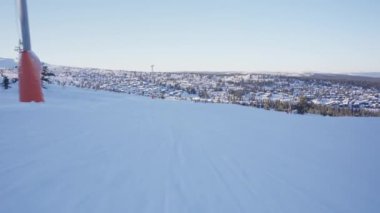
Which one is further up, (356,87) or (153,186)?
(153,186)

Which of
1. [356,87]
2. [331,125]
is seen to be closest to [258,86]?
[356,87]

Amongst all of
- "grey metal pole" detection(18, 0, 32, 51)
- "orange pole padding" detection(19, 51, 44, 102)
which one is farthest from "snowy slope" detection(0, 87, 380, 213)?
"grey metal pole" detection(18, 0, 32, 51)

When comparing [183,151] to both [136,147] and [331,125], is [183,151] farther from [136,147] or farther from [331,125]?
[331,125]

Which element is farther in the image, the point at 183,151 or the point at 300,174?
the point at 183,151

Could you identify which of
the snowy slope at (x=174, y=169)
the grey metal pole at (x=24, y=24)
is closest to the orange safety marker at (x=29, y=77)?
the grey metal pole at (x=24, y=24)

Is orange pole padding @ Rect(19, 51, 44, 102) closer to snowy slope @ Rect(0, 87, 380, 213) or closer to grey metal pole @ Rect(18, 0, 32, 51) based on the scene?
grey metal pole @ Rect(18, 0, 32, 51)

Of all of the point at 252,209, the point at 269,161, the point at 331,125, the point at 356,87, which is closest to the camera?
the point at 252,209

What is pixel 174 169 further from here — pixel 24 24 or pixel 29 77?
pixel 24 24
